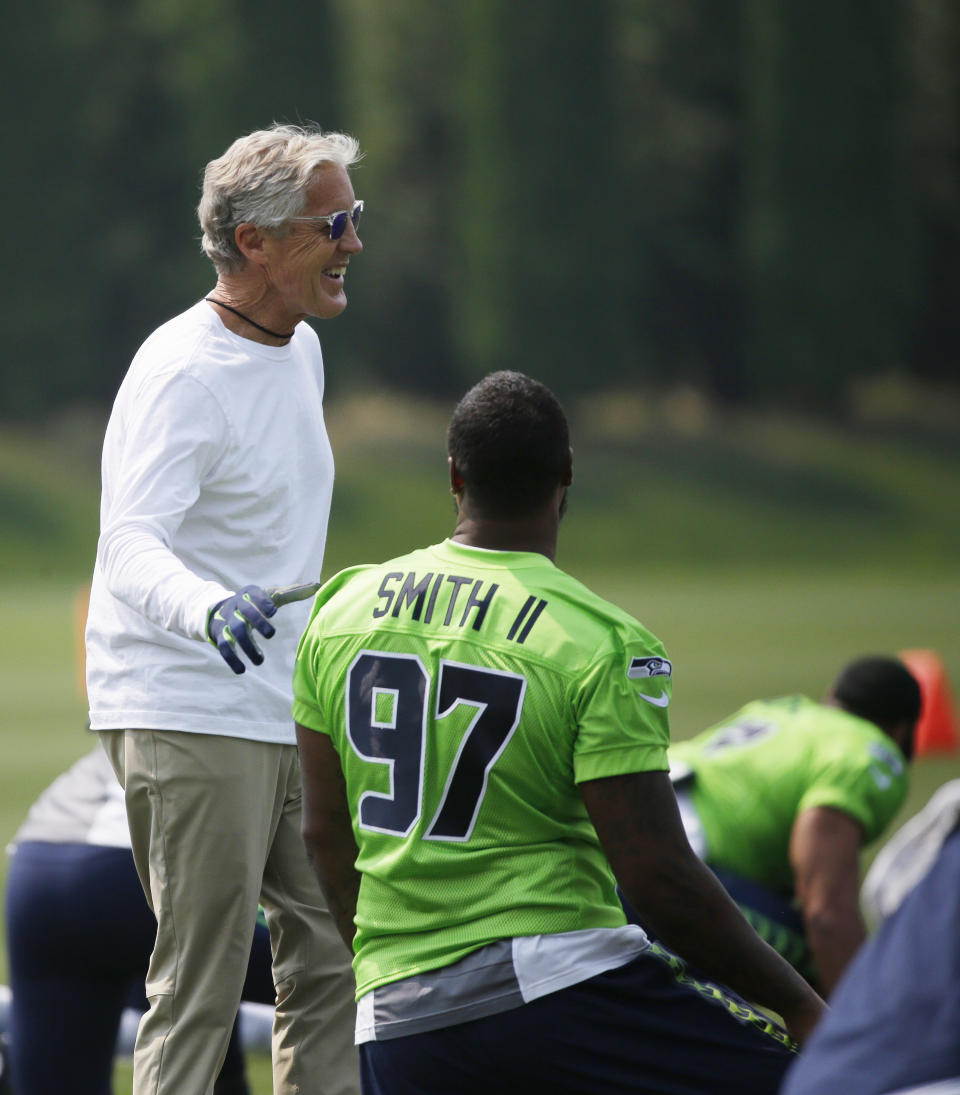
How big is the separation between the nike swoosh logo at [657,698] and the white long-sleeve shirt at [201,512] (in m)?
0.86

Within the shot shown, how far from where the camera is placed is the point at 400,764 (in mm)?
2355

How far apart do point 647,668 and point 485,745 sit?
24cm

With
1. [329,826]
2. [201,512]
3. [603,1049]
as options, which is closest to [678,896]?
[603,1049]

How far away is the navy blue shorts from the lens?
7.43 feet

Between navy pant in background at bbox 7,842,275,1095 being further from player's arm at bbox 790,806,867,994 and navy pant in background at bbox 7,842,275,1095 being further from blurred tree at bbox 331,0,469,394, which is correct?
blurred tree at bbox 331,0,469,394

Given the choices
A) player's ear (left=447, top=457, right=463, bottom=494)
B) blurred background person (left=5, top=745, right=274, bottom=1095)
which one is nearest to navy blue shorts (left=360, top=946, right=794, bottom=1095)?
player's ear (left=447, top=457, right=463, bottom=494)

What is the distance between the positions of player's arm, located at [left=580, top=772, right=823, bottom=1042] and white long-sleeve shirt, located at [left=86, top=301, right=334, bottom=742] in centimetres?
89

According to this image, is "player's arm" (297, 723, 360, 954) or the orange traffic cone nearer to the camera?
"player's arm" (297, 723, 360, 954)

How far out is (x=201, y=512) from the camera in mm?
2938

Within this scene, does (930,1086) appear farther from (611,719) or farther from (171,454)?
(171,454)

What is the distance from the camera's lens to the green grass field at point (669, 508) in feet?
66.4

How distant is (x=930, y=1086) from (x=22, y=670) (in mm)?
13382

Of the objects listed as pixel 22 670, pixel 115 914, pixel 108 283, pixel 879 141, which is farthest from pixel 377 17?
pixel 115 914

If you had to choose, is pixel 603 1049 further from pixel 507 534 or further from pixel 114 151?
pixel 114 151
